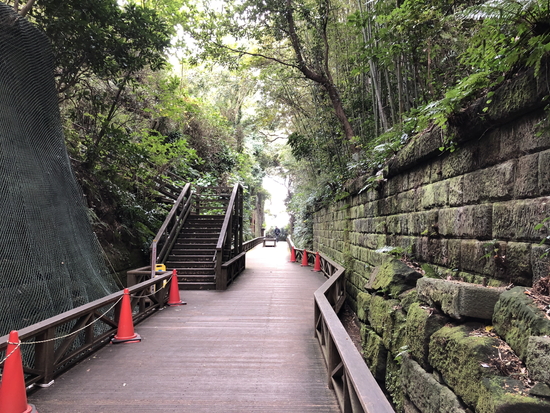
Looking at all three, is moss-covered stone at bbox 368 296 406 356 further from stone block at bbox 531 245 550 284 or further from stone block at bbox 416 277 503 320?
stone block at bbox 531 245 550 284

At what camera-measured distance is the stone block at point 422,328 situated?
239cm

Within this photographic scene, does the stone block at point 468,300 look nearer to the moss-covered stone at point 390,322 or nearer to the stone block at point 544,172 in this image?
the stone block at point 544,172

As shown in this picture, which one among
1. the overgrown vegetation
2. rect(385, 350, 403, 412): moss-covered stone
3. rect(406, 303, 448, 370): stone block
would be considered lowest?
rect(385, 350, 403, 412): moss-covered stone

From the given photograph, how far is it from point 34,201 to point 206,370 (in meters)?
2.72

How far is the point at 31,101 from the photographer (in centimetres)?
409

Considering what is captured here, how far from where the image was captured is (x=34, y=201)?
12.1 ft

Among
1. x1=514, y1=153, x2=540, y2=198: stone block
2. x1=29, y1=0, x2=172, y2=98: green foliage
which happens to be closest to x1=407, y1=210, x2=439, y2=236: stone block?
x1=514, y1=153, x2=540, y2=198: stone block

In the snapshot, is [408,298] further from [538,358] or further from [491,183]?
[538,358]

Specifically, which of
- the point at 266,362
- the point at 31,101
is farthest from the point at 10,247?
the point at 266,362

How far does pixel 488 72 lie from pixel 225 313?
17.3ft

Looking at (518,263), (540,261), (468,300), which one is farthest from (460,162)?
(468,300)

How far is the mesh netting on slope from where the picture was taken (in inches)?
130

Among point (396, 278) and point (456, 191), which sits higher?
point (456, 191)

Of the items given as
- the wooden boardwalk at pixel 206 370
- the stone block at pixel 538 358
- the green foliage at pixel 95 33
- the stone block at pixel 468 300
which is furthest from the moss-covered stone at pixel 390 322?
the green foliage at pixel 95 33
